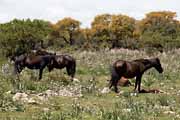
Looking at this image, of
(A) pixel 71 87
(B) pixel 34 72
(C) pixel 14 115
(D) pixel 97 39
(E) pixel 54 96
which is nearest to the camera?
(C) pixel 14 115

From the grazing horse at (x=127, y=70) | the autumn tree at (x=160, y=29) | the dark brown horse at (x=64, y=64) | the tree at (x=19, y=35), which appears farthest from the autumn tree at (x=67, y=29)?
the grazing horse at (x=127, y=70)

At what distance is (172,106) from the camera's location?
14.2 meters

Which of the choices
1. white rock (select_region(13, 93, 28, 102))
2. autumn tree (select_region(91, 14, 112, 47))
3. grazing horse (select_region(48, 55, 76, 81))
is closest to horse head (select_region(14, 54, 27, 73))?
grazing horse (select_region(48, 55, 76, 81))

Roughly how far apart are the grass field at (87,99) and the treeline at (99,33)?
9.85m

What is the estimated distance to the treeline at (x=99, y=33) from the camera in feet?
121

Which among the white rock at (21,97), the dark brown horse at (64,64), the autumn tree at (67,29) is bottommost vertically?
the autumn tree at (67,29)

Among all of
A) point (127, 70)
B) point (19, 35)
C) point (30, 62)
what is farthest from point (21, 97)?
point (19, 35)

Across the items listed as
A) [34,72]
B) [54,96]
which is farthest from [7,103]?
[34,72]

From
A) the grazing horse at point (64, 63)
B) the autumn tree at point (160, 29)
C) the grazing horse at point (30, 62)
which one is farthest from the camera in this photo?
the autumn tree at point (160, 29)

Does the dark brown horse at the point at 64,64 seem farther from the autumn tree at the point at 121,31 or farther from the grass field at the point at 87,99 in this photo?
the autumn tree at the point at 121,31

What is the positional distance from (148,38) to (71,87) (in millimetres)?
36344

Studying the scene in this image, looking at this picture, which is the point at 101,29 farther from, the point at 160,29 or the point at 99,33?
the point at 160,29

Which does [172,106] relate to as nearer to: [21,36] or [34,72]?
[34,72]

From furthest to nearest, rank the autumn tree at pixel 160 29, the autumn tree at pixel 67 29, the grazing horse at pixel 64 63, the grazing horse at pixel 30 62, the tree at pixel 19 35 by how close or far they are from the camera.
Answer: the autumn tree at pixel 67 29
the autumn tree at pixel 160 29
the tree at pixel 19 35
the grazing horse at pixel 64 63
the grazing horse at pixel 30 62
